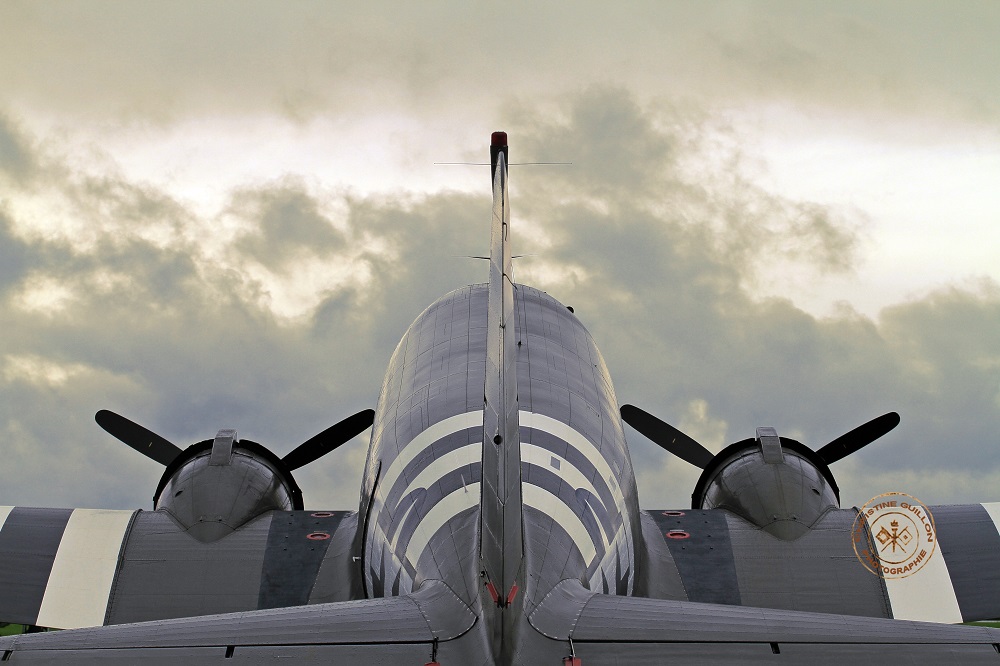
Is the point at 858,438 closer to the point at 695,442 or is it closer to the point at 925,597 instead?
the point at 695,442

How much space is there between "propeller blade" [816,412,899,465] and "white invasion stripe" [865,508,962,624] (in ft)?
9.73

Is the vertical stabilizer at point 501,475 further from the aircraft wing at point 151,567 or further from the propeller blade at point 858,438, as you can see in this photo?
the propeller blade at point 858,438

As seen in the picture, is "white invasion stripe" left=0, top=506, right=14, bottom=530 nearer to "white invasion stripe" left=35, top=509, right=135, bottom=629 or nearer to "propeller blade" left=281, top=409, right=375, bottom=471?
"white invasion stripe" left=35, top=509, right=135, bottom=629

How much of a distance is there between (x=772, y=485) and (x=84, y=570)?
10.3 metres

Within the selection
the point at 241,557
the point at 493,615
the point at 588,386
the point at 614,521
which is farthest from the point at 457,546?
the point at 241,557

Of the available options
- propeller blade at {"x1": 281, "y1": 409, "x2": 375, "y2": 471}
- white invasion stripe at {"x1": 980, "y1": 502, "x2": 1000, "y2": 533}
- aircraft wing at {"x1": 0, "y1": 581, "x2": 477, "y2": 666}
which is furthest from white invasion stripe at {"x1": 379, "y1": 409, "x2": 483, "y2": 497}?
white invasion stripe at {"x1": 980, "y1": 502, "x2": 1000, "y2": 533}

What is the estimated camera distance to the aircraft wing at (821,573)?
14547mm

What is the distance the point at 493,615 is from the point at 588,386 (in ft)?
23.9

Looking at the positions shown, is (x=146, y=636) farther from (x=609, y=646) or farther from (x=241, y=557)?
(x=241, y=557)

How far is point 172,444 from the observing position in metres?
18.0

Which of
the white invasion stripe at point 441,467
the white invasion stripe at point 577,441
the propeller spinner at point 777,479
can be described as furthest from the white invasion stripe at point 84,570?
the propeller spinner at point 777,479

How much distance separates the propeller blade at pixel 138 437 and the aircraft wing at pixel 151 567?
2.30 meters

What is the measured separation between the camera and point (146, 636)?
775 centimetres

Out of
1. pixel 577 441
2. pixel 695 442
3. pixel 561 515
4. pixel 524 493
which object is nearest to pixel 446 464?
pixel 524 493
